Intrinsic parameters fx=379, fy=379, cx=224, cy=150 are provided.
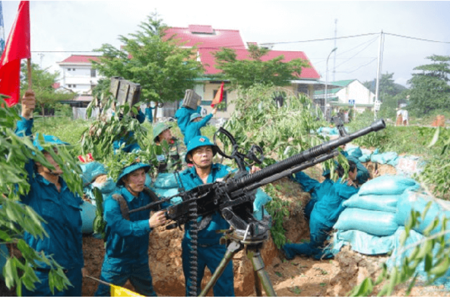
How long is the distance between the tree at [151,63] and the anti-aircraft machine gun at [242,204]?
15992 millimetres

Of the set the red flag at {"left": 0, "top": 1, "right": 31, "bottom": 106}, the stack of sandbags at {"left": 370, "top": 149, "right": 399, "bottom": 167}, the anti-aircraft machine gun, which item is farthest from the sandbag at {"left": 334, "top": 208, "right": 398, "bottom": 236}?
the stack of sandbags at {"left": 370, "top": 149, "right": 399, "bottom": 167}

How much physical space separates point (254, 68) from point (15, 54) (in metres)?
18.9

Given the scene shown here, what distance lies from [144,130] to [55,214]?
132 centimetres

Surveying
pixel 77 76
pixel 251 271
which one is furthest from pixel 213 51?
pixel 77 76

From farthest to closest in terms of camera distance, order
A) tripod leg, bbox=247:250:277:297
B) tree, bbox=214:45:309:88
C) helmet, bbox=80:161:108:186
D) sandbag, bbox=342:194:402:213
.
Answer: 1. tree, bbox=214:45:309:88
2. helmet, bbox=80:161:108:186
3. sandbag, bbox=342:194:402:213
4. tripod leg, bbox=247:250:277:297

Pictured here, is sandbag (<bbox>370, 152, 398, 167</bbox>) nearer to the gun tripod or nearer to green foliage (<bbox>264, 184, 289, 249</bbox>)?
green foliage (<bbox>264, 184, 289, 249</bbox>)

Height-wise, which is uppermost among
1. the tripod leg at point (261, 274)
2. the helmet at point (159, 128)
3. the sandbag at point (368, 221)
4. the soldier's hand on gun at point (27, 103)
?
the soldier's hand on gun at point (27, 103)

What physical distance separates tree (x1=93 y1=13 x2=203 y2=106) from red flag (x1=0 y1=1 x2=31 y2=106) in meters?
15.0

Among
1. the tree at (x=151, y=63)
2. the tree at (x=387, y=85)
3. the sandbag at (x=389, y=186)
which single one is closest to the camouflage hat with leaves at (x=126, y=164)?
the sandbag at (x=389, y=186)

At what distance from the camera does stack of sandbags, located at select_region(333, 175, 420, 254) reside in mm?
4125

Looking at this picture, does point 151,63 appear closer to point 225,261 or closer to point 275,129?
point 275,129

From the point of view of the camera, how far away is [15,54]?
317 centimetres

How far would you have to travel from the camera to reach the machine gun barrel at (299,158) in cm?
216

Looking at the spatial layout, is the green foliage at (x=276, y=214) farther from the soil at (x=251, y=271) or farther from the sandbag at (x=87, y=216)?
the sandbag at (x=87, y=216)
